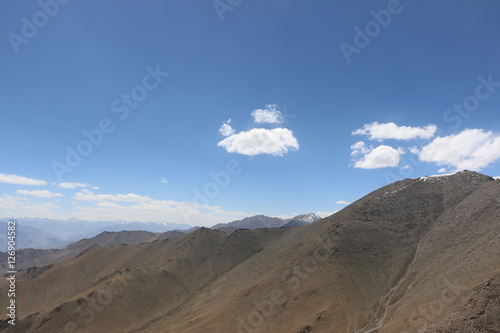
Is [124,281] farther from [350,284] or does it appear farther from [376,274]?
[376,274]

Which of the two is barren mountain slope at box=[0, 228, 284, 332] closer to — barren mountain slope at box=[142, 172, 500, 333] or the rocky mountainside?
the rocky mountainside

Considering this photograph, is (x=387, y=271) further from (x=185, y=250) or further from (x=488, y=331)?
(x=185, y=250)

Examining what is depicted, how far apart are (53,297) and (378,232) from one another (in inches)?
4721

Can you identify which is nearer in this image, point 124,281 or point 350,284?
point 350,284

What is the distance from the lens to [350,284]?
56562 mm

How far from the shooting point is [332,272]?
6069 cm

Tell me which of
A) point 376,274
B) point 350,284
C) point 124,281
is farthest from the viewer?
point 124,281

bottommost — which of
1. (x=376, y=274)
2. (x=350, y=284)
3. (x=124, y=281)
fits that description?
(x=376, y=274)

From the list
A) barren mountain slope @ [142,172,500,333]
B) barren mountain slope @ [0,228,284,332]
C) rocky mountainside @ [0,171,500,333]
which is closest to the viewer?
rocky mountainside @ [0,171,500,333]

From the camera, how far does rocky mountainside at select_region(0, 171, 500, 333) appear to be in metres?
40.9

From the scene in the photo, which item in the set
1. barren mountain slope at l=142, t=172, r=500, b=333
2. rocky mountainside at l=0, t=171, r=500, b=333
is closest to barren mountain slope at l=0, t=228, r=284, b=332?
rocky mountainside at l=0, t=171, r=500, b=333

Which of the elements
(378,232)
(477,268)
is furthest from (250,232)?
(477,268)

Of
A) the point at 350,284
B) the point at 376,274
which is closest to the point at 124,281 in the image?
the point at 350,284

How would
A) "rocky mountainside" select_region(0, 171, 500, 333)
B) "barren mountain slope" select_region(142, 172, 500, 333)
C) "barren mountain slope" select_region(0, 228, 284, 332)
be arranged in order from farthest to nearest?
"barren mountain slope" select_region(0, 228, 284, 332) → "barren mountain slope" select_region(142, 172, 500, 333) → "rocky mountainside" select_region(0, 171, 500, 333)
